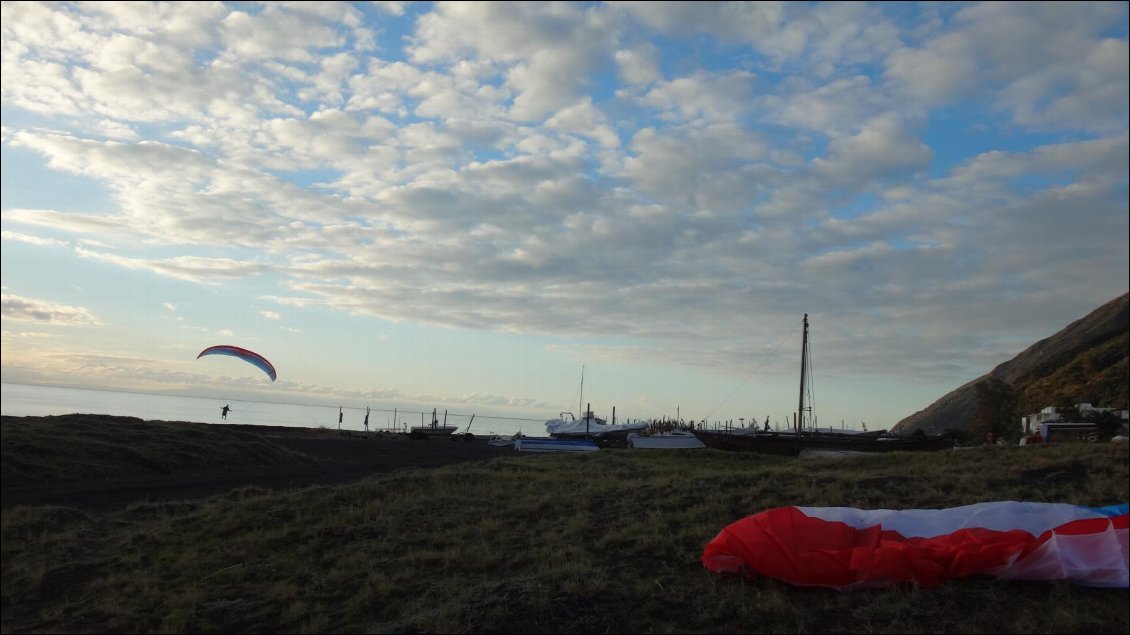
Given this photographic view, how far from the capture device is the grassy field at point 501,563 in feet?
24.3

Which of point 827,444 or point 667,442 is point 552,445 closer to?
point 667,442

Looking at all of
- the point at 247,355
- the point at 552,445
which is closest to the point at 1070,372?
the point at 552,445

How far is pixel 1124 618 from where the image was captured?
6.62m

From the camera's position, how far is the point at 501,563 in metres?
10.5

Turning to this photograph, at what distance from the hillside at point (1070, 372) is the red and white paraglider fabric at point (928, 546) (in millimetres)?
39256

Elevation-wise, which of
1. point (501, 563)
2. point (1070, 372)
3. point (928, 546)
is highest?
point (1070, 372)

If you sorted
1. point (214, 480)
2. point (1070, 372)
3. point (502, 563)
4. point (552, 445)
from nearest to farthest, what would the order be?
point (502, 563), point (214, 480), point (552, 445), point (1070, 372)

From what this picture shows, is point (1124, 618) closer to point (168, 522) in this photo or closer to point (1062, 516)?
point (1062, 516)

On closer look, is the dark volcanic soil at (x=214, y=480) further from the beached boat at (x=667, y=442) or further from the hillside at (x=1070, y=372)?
the hillside at (x=1070, y=372)

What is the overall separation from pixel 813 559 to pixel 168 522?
1129cm

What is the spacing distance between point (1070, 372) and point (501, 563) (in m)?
59.5

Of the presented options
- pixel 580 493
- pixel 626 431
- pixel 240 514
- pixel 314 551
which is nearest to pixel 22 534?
pixel 240 514

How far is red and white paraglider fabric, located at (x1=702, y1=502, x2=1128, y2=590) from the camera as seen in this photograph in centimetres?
732

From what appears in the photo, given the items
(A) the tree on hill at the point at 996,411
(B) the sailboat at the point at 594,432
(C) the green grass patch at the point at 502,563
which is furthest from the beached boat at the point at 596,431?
(C) the green grass patch at the point at 502,563
